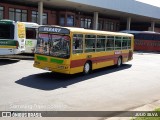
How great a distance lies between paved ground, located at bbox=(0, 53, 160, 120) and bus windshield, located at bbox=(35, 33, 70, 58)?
4.14 ft

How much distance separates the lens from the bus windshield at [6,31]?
18875 mm

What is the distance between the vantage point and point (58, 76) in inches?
587

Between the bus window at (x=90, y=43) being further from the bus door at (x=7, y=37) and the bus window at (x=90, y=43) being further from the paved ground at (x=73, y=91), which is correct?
the bus door at (x=7, y=37)

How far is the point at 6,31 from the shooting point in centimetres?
1889

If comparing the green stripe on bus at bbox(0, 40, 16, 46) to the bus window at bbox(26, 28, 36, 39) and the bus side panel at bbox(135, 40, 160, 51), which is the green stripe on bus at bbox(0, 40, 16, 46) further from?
the bus side panel at bbox(135, 40, 160, 51)

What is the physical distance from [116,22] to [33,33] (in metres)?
43.4

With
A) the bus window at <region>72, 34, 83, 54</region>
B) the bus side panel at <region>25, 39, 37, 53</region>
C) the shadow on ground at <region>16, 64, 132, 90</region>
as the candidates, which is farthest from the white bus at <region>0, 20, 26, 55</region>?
the bus window at <region>72, 34, 83, 54</region>

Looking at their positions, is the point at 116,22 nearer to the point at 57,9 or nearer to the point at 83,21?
the point at 83,21

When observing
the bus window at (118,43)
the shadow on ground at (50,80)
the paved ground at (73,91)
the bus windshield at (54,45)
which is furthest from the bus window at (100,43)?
the bus windshield at (54,45)

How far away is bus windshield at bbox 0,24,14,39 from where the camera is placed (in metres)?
18.9

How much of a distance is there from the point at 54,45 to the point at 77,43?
1.21 metres

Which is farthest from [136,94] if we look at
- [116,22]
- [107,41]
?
[116,22]

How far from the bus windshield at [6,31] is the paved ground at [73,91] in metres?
3.66

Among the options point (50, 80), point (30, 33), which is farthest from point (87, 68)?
point (30, 33)
